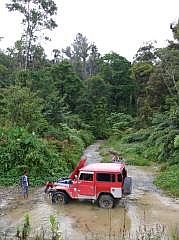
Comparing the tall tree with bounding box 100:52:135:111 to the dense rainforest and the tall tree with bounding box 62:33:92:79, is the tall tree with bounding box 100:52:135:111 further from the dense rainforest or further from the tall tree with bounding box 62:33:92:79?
the tall tree with bounding box 62:33:92:79

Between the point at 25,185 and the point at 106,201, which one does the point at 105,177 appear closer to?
the point at 106,201

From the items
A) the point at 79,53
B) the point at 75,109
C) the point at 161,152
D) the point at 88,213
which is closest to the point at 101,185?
the point at 88,213

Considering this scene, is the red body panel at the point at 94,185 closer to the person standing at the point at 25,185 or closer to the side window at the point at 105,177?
the side window at the point at 105,177

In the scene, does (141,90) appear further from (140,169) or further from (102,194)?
(102,194)

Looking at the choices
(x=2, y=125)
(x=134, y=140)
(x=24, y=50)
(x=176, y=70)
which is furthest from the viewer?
(x=24, y=50)

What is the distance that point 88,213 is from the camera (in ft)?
52.2

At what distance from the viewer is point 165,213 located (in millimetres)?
16016

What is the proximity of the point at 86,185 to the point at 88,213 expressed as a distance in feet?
4.17

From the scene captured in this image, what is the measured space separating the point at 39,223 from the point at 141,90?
142 feet

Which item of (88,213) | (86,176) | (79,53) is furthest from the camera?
(79,53)

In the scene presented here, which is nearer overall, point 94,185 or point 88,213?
point 88,213

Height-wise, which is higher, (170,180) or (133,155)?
(133,155)

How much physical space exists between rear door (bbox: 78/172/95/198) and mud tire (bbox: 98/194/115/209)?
1.38 ft

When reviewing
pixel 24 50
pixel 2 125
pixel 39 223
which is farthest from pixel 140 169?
pixel 24 50
